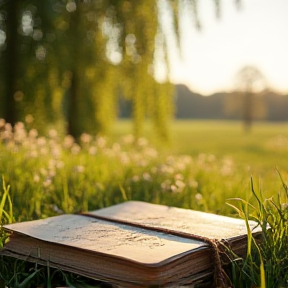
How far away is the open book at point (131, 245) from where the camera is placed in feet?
4.57

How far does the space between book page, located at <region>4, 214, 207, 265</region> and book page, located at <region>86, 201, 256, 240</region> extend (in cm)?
8

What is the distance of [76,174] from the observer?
3080 millimetres

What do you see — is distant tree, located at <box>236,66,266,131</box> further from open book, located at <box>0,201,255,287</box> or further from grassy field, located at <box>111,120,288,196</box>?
open book, located at <box>0,201,255,287</box>

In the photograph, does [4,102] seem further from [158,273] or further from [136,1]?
[158,273]

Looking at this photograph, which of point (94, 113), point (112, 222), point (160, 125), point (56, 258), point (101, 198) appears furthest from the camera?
point (94, 113)

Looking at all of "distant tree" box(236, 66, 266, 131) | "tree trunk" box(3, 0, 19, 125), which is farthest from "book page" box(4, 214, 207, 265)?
"distant tree" box(236, 66, 266, 131)

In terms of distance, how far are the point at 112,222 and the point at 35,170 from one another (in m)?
1.29

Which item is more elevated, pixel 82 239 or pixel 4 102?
pixel 4 102

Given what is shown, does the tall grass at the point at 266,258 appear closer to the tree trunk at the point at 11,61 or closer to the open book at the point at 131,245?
the open book at the point at 131,245

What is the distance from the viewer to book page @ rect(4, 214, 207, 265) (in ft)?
4.66

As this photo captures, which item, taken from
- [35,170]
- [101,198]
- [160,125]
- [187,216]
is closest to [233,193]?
[101,198]

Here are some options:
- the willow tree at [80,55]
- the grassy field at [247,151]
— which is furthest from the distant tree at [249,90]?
the willow tree at [80,55]

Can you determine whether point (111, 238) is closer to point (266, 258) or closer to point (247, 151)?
point (266, 258)

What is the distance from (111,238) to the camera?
5.15 ft
